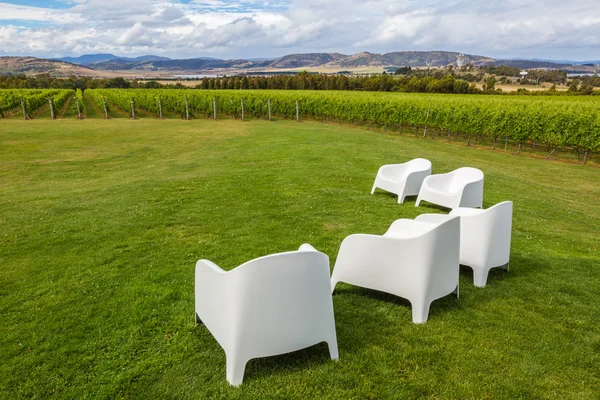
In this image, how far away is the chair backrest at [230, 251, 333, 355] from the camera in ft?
9.25

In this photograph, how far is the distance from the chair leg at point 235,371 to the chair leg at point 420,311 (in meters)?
1.77

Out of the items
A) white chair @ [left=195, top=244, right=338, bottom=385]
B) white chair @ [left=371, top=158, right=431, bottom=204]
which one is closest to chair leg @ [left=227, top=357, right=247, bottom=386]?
white chair @ [left=195, top=244, right=338, bottom=385]

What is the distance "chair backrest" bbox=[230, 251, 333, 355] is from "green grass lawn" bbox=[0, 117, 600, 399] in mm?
390

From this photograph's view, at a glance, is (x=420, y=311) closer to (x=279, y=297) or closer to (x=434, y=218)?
(x=279, y=297)

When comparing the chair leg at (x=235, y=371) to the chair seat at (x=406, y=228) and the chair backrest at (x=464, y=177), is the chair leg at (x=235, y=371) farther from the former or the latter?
the chair backrest at (x=464, y=177)

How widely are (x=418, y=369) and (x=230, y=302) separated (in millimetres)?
1608

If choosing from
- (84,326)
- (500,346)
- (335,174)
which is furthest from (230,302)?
(335,174)

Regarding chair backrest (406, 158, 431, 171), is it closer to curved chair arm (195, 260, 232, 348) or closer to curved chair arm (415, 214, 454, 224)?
curved chair arm (415, 214, 454, 224)

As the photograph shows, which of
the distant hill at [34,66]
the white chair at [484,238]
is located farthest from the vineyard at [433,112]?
the distant hill at [34,66]

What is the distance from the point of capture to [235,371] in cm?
297

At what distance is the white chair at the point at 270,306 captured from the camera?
2.84 m

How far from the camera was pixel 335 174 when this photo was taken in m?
10.9

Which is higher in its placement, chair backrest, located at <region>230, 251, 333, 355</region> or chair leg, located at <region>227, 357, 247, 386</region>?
chair backrest, located at <region>230, 251, 333, 355</region>

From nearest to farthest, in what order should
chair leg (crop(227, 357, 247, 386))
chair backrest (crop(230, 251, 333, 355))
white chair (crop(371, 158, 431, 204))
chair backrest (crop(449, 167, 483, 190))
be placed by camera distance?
chair backrest (crop(230, 251, 333, 355)) → chair leg (crop(227, 357, 247, 386)) → chair backrest (crop(449, 167, 483, 190)) → white chair (crop(371, 158, 431, 204))
